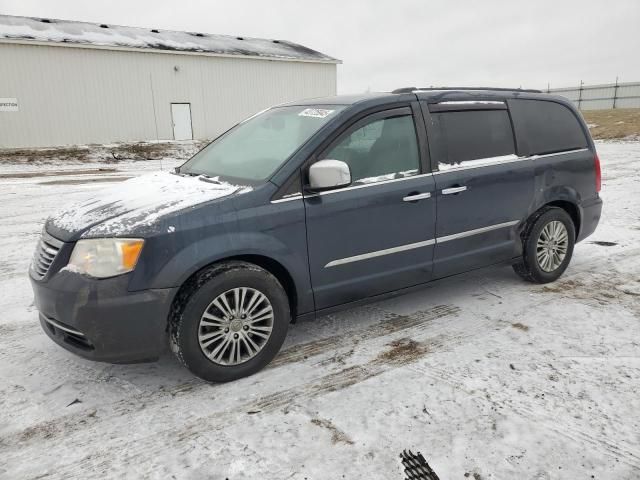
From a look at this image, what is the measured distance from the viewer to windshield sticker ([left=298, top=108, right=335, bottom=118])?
359 cm

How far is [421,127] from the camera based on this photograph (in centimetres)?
379

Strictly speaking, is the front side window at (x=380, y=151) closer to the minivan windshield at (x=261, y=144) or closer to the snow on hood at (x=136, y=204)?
the minivan windshield at (x=261, y=144)

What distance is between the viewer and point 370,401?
285 centimetres

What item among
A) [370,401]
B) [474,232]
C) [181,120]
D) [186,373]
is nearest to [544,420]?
[370,401]

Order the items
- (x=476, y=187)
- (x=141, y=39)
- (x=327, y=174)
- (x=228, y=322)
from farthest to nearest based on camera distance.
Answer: (x=141, y=39)
(x=476, y=187)
(x=327, y=174)
(x=228, y=322)

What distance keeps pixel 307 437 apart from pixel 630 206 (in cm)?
768

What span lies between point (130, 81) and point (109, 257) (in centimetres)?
2371

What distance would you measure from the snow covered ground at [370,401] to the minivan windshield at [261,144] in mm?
1321

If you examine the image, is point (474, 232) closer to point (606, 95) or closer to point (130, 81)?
point (130, 81)

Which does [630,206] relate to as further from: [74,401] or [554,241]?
[74,401]

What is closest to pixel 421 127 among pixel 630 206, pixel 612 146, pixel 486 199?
pixel 486 199

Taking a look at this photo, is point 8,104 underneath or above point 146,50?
underneath

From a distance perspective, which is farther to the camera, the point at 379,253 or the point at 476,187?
the point at 476,187

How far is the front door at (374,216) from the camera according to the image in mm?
3336
